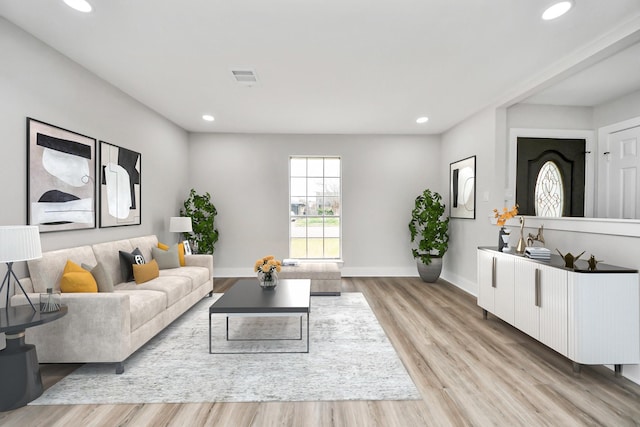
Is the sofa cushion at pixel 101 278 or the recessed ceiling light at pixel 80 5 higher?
the recessed ceiling light at pixel 80 5

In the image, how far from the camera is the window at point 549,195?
15.8 ft

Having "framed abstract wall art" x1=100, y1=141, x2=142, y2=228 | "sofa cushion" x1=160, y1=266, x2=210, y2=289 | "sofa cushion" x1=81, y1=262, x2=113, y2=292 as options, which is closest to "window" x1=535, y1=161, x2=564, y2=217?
"sofa cushion" x1=160, y1=266, x2=210, y2=289

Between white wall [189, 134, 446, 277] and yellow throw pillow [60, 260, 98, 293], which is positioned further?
white wall [189, 134, 446, 277]

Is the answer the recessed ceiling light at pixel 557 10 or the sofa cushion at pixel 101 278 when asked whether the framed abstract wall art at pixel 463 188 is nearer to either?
the recessed ceiling light at pixel 557 10

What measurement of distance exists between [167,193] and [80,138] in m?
2.13

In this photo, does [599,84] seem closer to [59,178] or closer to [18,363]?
[59,178]

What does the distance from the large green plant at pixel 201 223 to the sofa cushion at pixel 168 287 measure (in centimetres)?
189

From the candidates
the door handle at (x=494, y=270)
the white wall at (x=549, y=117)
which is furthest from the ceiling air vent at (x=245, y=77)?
the white wall at (x=549, y=117)

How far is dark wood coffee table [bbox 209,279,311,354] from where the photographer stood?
3.01 metres

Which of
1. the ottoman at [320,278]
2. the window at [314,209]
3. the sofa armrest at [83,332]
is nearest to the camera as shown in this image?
the sofa armrest at [83,332]

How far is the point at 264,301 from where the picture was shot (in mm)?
3244

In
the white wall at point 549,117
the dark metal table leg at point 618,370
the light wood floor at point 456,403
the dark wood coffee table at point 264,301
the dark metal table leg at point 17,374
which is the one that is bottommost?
the light wood floor at point 456,403

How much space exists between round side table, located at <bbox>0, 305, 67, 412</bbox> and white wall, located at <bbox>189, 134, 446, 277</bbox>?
13.8 feet

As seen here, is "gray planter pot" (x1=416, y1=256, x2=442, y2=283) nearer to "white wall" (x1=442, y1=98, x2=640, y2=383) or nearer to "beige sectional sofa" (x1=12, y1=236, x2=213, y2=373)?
"white wall" (x1=442, y1=98, x2=640, y2=383)
